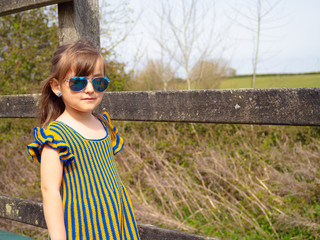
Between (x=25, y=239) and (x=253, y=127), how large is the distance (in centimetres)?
431

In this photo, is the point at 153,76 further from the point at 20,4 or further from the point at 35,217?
the point at 35,217

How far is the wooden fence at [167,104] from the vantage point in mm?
1271

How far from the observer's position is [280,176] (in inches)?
151

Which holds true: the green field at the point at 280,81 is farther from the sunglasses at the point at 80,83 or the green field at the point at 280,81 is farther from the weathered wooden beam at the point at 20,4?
the sunglasses at the point at 80,83

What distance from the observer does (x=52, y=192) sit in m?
1.12

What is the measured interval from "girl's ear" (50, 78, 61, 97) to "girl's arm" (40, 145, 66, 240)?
0.82ft

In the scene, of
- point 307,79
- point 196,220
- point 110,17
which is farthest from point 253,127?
point 110,17

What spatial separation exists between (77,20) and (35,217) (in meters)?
1.27

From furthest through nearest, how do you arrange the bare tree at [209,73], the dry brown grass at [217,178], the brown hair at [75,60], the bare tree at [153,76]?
the bare tree at [153,76] → the bare tree at [209,73] → the dry brown grass at [217,178] → the brown hair at [75,60]

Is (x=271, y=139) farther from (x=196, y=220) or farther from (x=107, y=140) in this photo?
(x=107, y=140)

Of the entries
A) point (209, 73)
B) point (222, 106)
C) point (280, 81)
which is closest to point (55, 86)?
point (222, 106)

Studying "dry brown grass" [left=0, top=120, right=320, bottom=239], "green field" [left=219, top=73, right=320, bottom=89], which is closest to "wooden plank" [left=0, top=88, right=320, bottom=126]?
"dry brown grass" [left=0, top=120, right=320, bottom=239]

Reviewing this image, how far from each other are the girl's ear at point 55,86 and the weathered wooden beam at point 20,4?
63 cm

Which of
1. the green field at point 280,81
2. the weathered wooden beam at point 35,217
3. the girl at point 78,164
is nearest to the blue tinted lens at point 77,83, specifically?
the girl at point 78,164
